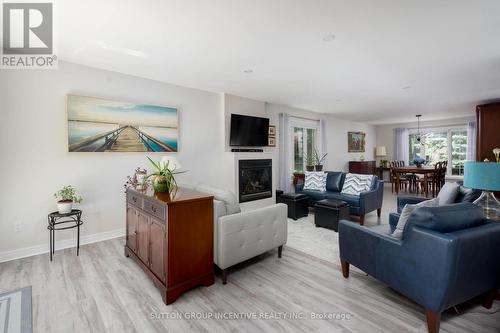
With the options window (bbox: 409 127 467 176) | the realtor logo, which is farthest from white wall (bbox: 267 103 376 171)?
the realtor logo

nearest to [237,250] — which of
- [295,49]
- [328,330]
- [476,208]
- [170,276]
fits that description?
[170,276]

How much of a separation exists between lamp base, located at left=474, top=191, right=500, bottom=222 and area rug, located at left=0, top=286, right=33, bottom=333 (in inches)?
155

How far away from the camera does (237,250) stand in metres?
2.42

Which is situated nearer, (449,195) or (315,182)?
(449,195)

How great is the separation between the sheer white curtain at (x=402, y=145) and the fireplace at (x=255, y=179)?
22.4 feet

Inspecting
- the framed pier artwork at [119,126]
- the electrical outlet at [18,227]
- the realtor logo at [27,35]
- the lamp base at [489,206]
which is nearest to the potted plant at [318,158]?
the framed pier artwork at [119,126]

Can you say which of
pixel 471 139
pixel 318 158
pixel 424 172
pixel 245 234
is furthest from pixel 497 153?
pixel 245 234

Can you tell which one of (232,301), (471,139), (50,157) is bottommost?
(232,301)

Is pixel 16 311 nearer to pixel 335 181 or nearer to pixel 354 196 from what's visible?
pixel 354 196

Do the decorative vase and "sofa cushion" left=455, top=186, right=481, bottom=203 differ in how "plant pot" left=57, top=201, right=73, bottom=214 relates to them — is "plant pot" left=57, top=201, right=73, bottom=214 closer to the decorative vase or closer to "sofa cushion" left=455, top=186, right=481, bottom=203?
"sofa cushion" left=455, top=186, right=481, bottom=203

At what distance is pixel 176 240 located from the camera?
2025 millimetres

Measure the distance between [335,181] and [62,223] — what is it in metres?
4.70

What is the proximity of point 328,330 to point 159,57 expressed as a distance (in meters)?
3.41

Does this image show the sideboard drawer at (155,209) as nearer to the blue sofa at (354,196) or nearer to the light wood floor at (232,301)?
the light wood floor at (232,301)
